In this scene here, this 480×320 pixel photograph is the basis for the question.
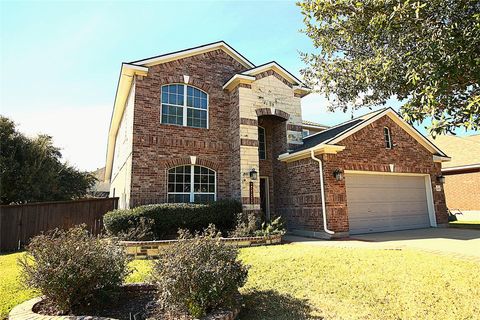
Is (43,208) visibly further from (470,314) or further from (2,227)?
(470,314)

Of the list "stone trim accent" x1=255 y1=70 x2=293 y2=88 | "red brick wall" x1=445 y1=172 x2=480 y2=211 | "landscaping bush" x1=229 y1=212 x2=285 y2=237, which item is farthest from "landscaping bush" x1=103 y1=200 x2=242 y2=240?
"red brick wall" x1=445 y1=172 x2=480 y2=211

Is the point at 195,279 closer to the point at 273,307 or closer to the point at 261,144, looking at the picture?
the point at 273,307

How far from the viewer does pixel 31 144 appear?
18.9m

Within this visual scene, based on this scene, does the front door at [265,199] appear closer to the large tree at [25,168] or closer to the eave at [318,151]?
the eave at [318,151]

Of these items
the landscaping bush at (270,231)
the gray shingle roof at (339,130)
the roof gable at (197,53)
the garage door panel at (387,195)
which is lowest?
the landscaping bush at (270,231)

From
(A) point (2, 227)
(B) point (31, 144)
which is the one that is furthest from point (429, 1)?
(B) point (31, 144)

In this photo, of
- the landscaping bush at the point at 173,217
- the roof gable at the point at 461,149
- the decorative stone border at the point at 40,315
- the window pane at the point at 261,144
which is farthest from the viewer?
the roof gable at the point at 461,149

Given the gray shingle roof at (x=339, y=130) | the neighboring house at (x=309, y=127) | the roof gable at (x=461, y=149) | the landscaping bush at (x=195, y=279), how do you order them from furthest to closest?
1. the neighboring house at (x=309, y=127)
2. the roof gable at (x=461, y=149)
3. the gray shingle roof at (x=339, y=130)
4. the landscaping bush at (x=195, y=279)

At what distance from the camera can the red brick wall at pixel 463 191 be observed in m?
20.1

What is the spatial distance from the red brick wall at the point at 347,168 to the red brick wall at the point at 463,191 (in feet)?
26.3

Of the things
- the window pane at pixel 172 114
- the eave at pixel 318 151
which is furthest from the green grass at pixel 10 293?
the eave at pixel 318 151

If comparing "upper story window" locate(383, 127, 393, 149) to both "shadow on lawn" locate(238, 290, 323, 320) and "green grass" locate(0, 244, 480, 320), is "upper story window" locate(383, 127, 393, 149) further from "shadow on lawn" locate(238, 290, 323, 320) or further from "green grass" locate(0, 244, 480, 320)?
"shadow on lawn" locate(238, 290, 323, 320)

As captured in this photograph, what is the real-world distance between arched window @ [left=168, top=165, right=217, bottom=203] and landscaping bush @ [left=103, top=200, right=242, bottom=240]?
1.18m

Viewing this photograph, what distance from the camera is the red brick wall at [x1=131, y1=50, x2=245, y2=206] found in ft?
39.0
